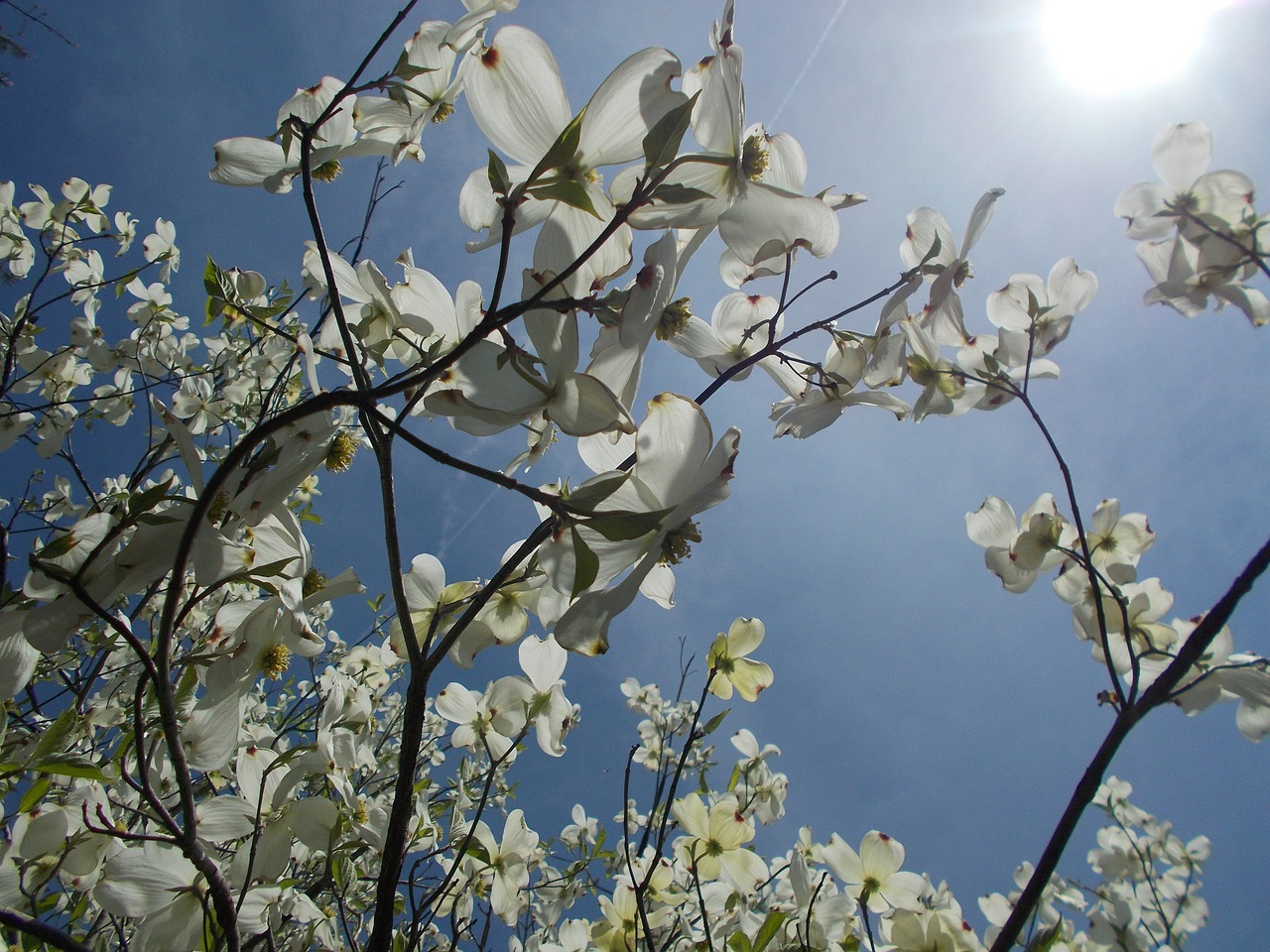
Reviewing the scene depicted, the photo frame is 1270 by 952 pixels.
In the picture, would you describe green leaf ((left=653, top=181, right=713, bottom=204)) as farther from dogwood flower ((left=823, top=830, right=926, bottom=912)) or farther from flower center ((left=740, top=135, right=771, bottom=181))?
dogwood flower ((left=823, top=830, right=926, bottom=912))

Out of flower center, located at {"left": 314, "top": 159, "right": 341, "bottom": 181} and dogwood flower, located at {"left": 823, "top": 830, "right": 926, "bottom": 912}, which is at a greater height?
flower center, located at {"left": 314, "top": 159, "right": 341, "bottom": 181}

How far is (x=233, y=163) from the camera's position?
64cm

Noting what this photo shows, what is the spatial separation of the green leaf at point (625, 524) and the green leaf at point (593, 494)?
1 centimetres

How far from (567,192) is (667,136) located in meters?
0.07

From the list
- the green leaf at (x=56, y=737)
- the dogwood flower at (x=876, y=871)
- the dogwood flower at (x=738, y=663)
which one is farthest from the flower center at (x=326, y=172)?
the dogwood flower at (x=876, y=871)

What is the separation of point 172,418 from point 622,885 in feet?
3.78

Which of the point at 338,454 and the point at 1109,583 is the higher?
the point at 1109,583

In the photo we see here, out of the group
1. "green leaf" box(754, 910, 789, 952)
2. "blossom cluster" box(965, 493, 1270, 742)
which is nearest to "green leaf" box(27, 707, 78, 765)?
"green leaf" box(754, 910, 789, 952)

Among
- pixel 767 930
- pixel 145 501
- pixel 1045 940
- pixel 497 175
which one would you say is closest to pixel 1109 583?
pixel 1045 940

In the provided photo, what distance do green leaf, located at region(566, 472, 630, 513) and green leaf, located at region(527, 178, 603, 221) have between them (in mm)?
172

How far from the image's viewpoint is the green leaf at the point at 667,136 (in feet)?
1.34

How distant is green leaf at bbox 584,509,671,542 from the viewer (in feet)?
1.33

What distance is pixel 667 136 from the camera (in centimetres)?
41

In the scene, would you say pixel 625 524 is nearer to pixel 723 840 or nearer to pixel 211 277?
pixel 211 277
